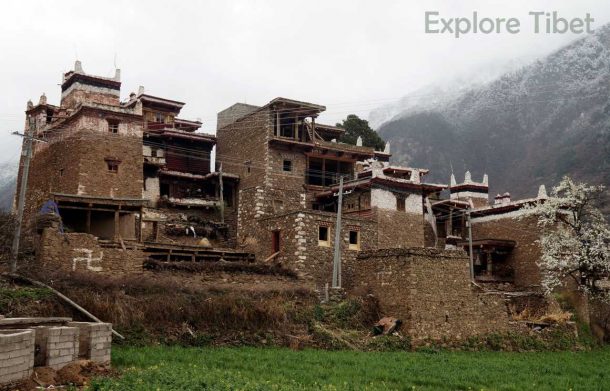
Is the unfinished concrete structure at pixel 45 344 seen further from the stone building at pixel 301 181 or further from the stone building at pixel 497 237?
the stone building at pixel 497 237

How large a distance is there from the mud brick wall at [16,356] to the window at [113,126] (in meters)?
27.6

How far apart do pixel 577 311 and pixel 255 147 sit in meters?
23.7

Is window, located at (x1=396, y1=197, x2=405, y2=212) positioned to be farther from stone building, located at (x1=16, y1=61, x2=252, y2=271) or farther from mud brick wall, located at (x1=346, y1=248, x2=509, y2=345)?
mud brick wall, located at (x1=346, y1=248, x2=509, y2=345)

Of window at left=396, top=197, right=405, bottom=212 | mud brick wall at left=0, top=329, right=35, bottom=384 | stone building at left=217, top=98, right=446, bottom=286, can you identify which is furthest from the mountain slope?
mud brick wall at left=0, top=329, right=35, bottom=384

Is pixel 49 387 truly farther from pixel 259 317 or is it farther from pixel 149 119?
pixel 149 119

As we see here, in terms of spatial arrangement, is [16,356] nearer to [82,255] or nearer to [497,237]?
[82,255]

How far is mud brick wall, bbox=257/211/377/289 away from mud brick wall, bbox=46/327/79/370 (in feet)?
53.7

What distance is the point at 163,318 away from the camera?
71.8 ft

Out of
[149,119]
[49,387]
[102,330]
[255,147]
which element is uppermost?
[149,119]

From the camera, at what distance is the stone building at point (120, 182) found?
1069 inches

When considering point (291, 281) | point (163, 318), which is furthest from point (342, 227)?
point (163, 318)

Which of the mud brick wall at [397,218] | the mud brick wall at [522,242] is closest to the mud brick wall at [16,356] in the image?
the mud brick wall at [397,218]

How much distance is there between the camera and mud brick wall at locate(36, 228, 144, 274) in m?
24.4

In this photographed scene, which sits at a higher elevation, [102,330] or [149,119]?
[149,119]
